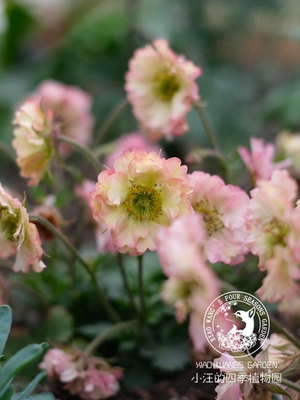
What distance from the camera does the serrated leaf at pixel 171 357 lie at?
37.2 inches

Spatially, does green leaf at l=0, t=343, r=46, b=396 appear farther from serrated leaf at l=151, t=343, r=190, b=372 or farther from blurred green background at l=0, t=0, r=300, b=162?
blurred green background at l=0, t=0, r=300, b=162

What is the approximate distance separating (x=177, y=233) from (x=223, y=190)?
0.51 feet


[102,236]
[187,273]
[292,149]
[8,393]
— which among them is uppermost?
[292,149]

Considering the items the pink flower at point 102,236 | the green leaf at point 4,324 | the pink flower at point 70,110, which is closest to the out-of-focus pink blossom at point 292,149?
the pink flower at point 102,236

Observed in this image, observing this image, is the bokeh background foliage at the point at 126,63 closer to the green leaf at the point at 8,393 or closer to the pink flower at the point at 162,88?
the pink flower at the point at 162,88

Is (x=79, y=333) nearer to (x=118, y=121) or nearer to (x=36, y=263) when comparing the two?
(x=36, y=263)

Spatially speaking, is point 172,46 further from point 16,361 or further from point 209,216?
point 16,361

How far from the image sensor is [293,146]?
110cm

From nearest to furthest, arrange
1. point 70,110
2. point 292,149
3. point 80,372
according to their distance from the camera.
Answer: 1. point 80,372
2. point 292,149
3. point 70,110

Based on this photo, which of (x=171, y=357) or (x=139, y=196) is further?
(x=171, y=357)

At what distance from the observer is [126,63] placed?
2182 mm

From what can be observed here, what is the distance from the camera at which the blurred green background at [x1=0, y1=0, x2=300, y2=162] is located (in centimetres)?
216

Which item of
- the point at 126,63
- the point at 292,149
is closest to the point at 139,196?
the point at 292,149

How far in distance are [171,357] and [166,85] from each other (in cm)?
44
